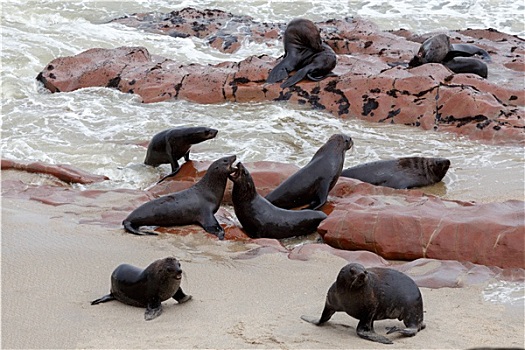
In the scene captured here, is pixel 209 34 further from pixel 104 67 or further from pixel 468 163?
pixel 468 163

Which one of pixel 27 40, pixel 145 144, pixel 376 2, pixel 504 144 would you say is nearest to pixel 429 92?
pixel 504 144

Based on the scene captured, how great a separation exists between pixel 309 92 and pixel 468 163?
10.7 feet

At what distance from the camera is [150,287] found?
173 inches

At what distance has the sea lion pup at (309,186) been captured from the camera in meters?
7.12

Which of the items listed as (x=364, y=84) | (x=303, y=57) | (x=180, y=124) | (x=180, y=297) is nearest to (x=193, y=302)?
(x=180, y=297)

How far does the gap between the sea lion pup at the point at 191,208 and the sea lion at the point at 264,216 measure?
0.48ft

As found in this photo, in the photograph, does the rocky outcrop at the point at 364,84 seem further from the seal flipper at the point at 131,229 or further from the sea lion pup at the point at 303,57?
the seal flipper at the point at 131,229

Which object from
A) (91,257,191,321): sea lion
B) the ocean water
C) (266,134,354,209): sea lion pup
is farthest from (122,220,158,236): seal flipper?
the ocean water

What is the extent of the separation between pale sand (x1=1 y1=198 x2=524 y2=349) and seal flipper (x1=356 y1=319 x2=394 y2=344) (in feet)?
0.13

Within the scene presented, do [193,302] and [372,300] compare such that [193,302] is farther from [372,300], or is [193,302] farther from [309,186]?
[309,186]

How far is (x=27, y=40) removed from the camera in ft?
52.4

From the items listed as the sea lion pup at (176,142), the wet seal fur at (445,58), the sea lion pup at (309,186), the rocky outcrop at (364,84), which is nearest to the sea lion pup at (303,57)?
the rocky outcrop at (364,84)

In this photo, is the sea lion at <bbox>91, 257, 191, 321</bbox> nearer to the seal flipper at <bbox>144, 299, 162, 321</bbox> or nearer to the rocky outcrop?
the seal flipper at <bbox>144, 299, 162, 321</bbox>

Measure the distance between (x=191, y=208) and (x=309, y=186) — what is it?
1.23 m
